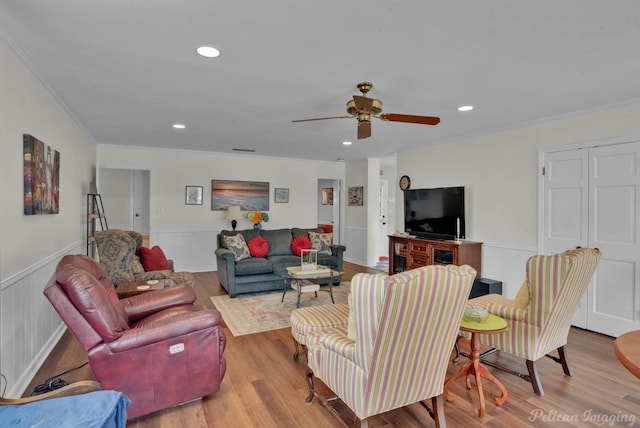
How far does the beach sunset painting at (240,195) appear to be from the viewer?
675 centimetres

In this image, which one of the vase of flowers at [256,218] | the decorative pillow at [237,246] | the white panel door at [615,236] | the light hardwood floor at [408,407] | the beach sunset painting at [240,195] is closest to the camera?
the light hardwood floor at [408,407]

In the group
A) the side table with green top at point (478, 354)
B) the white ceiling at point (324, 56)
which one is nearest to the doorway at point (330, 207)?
the white ceiling at point (324, 56)

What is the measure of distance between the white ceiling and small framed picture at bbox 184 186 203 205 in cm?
249

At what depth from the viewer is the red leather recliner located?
1.88 metres

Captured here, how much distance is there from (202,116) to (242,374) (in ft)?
9.48

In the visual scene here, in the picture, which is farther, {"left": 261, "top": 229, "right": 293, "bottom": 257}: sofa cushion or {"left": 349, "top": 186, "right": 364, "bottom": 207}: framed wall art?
{"left": 349, "top": 186, "right": 364, "bottom": 207}: framed wall art

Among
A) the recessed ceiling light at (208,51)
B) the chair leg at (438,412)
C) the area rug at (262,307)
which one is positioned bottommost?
the area rug at (262,307)

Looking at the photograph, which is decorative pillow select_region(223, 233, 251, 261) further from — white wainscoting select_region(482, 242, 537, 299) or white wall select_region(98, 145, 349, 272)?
white wainscoting select_region(482, 242, 537, 299)

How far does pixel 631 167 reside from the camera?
3371mm

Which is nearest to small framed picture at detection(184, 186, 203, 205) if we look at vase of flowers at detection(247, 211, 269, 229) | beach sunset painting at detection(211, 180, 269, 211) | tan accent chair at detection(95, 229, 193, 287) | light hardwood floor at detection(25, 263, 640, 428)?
beach sunset painting at detection(211, 180, 269, 211)

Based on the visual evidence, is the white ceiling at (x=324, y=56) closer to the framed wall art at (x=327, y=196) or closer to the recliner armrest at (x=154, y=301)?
the recliner armrest at (x=154, y=301)

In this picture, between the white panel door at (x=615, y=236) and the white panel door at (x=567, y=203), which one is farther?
the white panel door at (x=567, y=203)

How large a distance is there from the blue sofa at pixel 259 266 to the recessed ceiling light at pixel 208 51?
2.98 meters

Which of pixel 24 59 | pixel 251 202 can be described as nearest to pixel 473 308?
pixel 24 59
